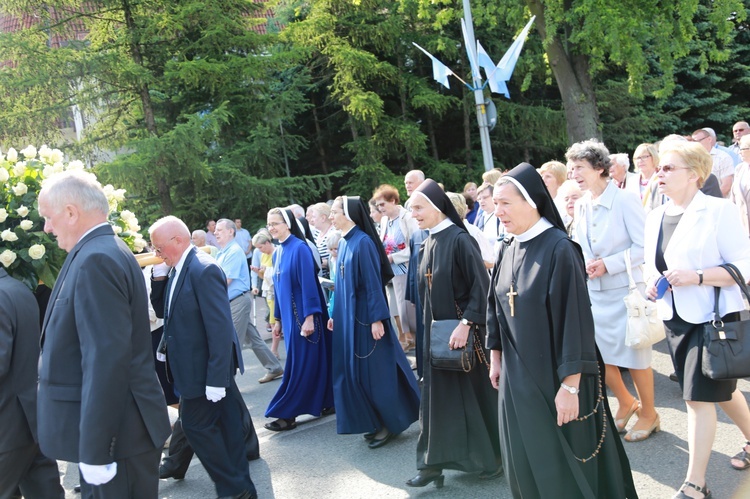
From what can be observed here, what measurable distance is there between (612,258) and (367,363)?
212cm

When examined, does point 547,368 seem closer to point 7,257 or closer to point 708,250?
point 708,250

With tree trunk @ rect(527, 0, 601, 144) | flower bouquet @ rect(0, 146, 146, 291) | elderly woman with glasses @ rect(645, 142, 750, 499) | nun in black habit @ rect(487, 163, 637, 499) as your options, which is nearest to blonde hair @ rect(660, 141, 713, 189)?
elderly woman with glasses @ rect(645, 142, 750, 499)

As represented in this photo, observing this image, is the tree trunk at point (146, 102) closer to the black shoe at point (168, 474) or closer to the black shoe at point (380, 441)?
the black shoe at point (168, 474)

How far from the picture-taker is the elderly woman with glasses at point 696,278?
3.79 metres

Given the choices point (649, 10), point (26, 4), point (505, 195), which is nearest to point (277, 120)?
point (26, 4)

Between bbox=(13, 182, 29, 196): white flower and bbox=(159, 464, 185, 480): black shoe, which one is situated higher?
bbox=(13, 182, 29, 196): white flower

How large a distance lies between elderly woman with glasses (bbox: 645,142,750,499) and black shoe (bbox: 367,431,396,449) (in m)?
2.41

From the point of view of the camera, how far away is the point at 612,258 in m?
5.12

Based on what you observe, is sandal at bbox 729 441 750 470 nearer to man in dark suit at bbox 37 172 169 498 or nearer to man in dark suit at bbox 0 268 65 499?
man in dark suit at bbox 37 172 169 498

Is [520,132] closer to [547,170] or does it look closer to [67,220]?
[547,170]

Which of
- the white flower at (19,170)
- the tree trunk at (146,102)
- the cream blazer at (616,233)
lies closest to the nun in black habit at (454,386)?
the cream blazer at (616,233)

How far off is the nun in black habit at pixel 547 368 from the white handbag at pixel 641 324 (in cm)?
148

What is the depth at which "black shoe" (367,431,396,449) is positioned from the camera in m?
5.62

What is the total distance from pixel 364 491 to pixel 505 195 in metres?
2.53
